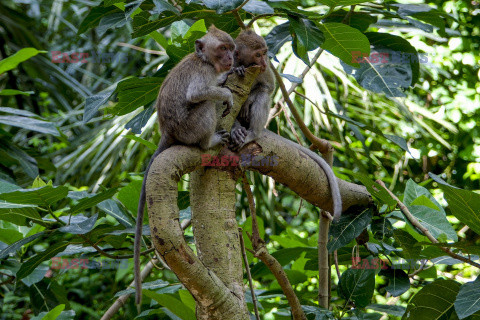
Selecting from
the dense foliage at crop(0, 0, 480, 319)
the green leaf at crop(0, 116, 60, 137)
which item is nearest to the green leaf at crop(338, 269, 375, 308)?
the dense foliage at crop(0, 0, 480, 319)

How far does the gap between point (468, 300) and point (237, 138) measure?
1084 mm

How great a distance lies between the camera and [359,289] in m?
2.17

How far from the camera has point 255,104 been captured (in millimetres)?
2605

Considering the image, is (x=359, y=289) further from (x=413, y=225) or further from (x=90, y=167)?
(x=90, y=167)

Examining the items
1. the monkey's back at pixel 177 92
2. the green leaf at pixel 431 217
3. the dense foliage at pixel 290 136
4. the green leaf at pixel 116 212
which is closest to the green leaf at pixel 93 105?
the dense foliage at pixel 290 136

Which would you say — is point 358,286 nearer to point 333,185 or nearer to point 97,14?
point 333,185

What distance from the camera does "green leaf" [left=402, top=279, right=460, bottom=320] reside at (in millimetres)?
2094

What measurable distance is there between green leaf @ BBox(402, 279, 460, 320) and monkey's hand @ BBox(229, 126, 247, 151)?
99 centimetres

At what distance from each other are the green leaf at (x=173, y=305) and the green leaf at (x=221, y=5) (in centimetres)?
109

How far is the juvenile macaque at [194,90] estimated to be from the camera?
2219 millimetres

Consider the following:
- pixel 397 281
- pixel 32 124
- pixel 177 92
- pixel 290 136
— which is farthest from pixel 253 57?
pixel 290 136

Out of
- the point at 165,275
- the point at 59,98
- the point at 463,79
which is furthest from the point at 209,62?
the point at 463,79

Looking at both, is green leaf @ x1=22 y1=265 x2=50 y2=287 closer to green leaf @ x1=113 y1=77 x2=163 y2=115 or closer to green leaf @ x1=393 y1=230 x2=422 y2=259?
green leaf @ x1=113 y1=77 x2=163 y2=115

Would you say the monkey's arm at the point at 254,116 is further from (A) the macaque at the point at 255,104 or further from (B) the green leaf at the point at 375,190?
(B) the green leaf at the point at 375,190
